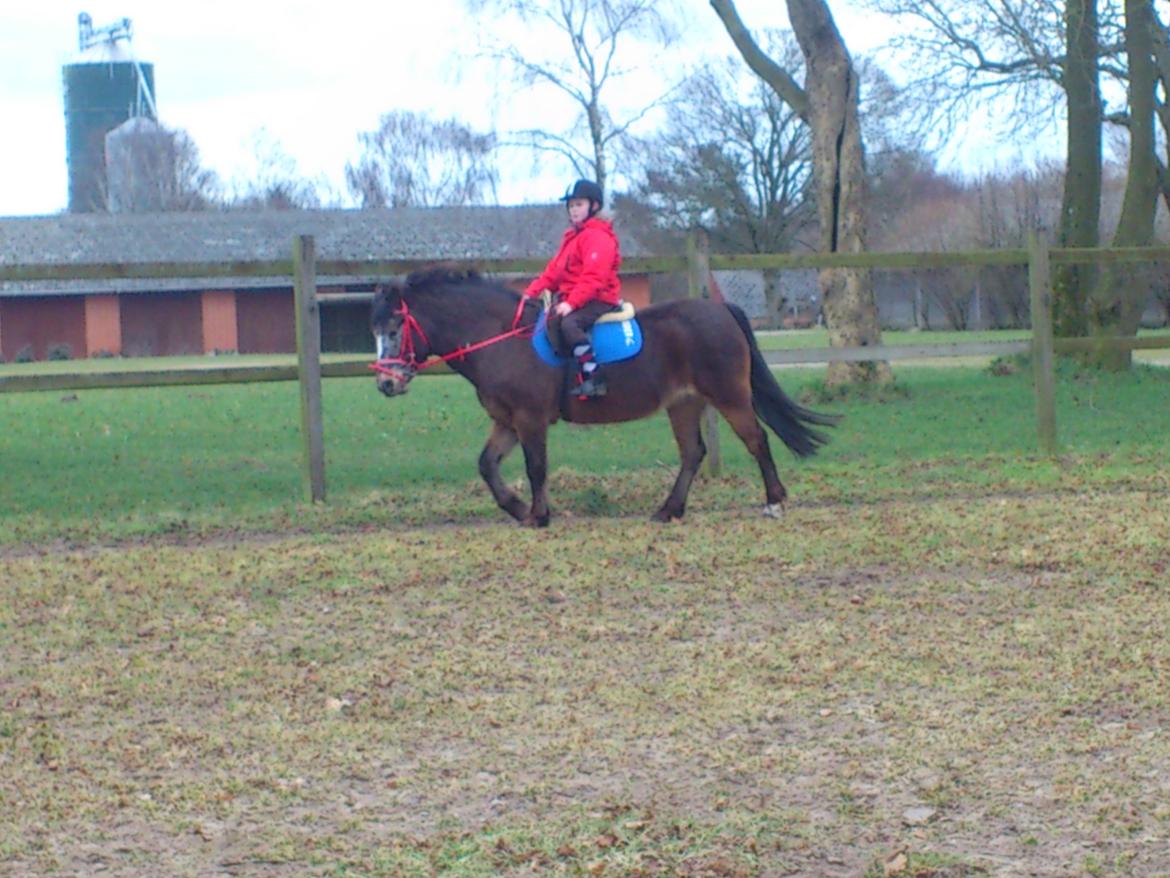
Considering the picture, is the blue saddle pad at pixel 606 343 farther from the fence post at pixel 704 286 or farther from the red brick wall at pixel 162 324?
the red brick wall at pixel 162 324

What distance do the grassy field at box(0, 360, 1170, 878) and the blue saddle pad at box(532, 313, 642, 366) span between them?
1.11m

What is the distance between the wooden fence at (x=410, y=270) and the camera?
10773 mm

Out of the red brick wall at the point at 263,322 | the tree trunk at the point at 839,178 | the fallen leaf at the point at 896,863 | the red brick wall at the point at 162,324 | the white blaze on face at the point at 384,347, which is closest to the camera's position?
the fallen leaf at the point at 896,863

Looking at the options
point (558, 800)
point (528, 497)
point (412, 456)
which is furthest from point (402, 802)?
point (412, 456)

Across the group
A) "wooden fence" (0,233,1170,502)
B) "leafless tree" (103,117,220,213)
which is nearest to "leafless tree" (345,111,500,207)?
"leafless tree" (103,117,220,213)

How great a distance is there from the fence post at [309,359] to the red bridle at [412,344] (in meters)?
0.89

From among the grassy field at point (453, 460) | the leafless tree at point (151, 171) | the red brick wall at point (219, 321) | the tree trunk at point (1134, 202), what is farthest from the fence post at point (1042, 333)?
the leafless tree at point (151, 171)

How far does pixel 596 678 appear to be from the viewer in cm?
631

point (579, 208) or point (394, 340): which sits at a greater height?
point (579, 208)

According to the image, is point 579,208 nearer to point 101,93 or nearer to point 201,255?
point 201,255

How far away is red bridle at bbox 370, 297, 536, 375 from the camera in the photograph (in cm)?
1012

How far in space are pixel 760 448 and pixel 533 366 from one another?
167cm

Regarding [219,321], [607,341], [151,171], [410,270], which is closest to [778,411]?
[607,341]

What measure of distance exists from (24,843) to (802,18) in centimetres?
1723
